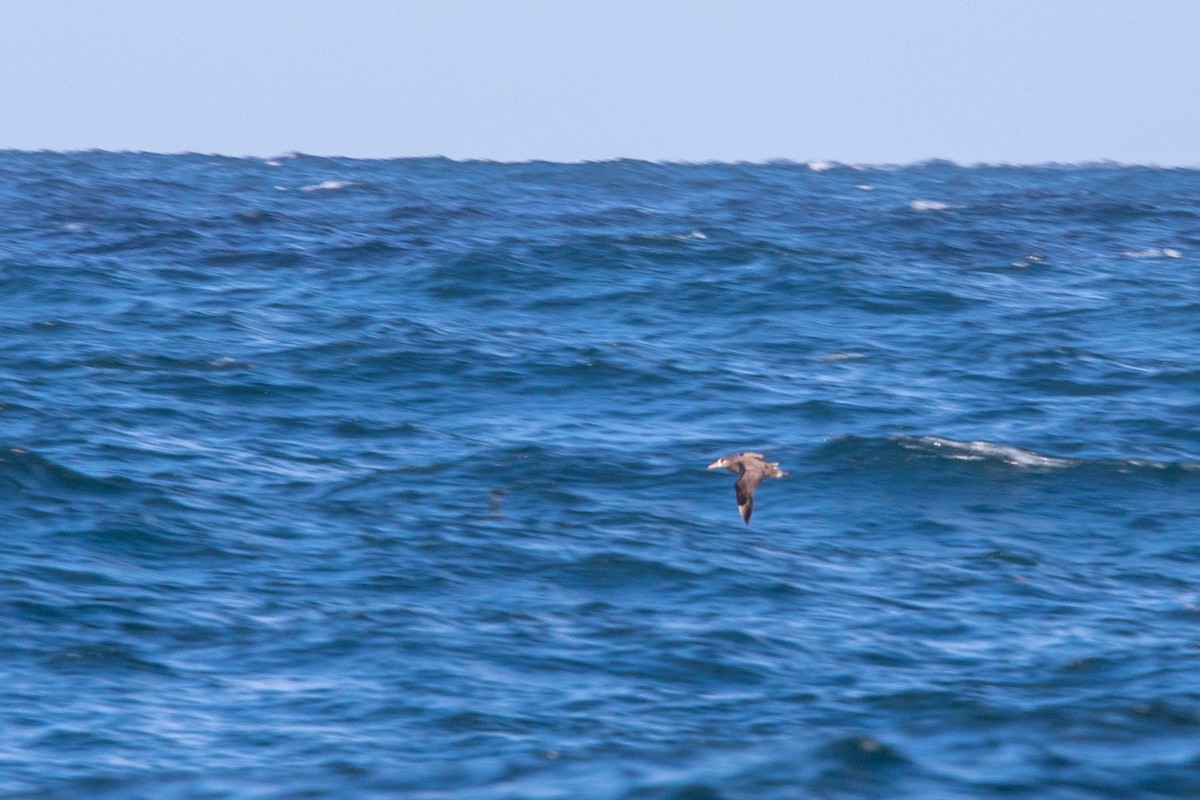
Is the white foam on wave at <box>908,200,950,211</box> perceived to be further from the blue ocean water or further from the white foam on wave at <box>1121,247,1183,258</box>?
the blue ocean water

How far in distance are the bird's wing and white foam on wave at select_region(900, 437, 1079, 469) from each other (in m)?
7.15

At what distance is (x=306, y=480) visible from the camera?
24297 millimetres

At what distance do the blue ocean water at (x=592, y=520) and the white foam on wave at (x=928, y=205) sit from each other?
958cm

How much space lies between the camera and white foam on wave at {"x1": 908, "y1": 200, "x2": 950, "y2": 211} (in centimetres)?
5372

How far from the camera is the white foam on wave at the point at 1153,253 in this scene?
44622 millimetres

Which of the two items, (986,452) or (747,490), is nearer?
(747,490)

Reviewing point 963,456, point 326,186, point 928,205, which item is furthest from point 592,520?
point 326,186

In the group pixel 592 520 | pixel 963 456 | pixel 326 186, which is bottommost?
pixel 592 520

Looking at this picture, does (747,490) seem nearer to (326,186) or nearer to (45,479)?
(45,479)

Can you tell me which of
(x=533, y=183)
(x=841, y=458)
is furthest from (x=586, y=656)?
(x=533, y=183)

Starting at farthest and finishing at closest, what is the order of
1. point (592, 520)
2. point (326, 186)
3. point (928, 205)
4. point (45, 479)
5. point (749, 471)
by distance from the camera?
point (326, 186) → point (928, 205) → point (45, 479) → point (592, 520) → point (749, 471)

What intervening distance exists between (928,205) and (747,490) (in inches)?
1480

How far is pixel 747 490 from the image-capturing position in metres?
19.1

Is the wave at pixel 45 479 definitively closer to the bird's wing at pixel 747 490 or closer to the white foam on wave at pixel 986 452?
the bird's wing at pixel 747 490
